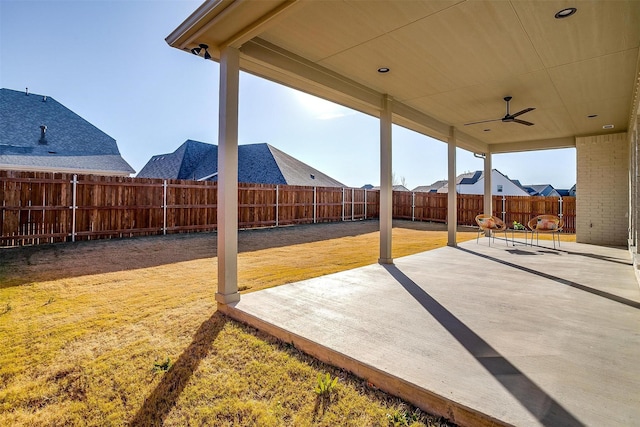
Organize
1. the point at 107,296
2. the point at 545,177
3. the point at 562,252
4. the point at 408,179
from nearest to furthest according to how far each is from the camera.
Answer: the point at 107,296 < the point at 562,252 < the point at 545,177 < the point at 408,179

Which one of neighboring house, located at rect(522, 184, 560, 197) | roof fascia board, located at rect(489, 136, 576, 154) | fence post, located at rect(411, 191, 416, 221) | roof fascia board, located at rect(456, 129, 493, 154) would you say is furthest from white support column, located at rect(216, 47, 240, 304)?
neighboring house, located at rect(522, 184, 560, 197)

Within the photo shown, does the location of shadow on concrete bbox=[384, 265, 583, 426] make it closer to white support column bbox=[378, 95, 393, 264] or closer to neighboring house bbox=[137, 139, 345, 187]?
white support column bbox=[378, 95, 393, 264]

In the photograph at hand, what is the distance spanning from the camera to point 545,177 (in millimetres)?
35562

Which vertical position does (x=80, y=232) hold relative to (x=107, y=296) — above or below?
above

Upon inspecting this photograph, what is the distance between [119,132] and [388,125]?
14670 millimetres

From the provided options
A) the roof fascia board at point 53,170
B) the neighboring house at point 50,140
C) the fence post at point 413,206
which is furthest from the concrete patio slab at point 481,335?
the neighboring house at point 50,140

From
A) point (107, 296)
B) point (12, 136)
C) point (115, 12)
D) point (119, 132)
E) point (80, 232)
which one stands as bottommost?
point (107, 296)

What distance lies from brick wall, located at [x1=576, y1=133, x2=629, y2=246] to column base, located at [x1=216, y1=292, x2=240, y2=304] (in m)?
8.75

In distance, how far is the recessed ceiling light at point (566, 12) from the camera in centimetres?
280

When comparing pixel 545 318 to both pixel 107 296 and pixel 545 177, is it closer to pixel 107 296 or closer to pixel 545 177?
pixel 107 296

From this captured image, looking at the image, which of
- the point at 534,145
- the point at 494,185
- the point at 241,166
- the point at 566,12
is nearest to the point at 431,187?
the point at 494,185

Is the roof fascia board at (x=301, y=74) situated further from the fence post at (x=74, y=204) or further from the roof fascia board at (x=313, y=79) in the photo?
the fence post at (x=74, y=204)

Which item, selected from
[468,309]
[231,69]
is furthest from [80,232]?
[468,309]

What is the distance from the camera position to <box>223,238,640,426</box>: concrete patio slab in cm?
156
